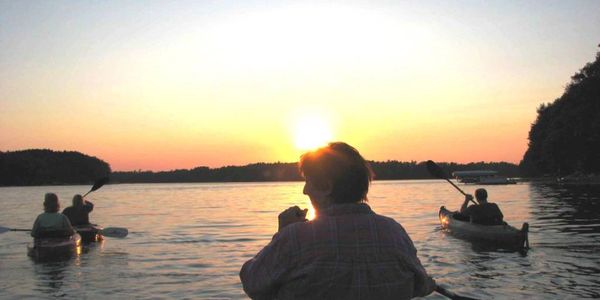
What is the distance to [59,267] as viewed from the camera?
16812 mm

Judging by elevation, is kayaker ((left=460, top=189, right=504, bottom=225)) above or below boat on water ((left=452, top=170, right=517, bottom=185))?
below

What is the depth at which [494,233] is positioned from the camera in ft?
65.0

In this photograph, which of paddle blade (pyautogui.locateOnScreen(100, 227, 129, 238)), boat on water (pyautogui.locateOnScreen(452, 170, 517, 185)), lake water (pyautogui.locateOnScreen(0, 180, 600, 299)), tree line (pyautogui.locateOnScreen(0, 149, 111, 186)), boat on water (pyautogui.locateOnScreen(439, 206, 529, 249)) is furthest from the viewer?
tree line (pyautogui.locateOnScreen(0, 149, 111, 186))

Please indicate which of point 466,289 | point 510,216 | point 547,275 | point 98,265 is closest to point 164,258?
point 98,265

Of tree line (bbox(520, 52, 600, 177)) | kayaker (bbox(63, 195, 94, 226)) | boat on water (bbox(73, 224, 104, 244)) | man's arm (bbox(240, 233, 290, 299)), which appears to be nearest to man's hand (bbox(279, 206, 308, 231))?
man's arm (bbox(240, 233, 290, 299))

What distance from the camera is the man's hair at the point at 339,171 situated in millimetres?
3594

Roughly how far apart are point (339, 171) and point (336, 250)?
491 millimetres

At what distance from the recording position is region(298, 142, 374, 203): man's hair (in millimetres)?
3594

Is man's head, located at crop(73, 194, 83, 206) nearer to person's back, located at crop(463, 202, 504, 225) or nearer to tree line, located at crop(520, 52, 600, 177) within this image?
person's back, located at crop(463, 202, 504, 225)

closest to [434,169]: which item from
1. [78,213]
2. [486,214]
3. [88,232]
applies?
[486,214]

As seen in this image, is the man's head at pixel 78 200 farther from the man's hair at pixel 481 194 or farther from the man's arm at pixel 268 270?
the man's arm at pixel 268 270

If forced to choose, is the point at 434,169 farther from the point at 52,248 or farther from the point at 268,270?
the point at 268,270

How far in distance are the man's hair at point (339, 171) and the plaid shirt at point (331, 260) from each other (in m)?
0.09

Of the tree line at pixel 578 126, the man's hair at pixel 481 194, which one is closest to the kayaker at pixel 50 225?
the man's hair at pixel 481 194
